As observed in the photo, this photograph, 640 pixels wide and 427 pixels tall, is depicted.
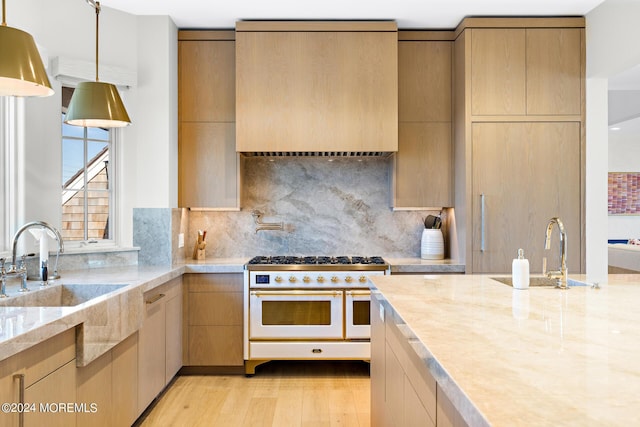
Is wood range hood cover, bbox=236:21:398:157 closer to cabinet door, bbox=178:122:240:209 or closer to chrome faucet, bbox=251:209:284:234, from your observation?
cabinet door, bbox=178:122:240:209

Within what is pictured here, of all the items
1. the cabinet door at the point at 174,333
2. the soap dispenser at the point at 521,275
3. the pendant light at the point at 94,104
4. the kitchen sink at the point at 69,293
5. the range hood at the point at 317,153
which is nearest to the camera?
the soap dispenser at the point at 521,275

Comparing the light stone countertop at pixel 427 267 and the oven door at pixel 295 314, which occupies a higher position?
the light stone countertop at pixel 427 267

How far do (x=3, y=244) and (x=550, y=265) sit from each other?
378 centimetres

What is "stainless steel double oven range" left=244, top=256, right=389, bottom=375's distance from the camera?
12.0ft

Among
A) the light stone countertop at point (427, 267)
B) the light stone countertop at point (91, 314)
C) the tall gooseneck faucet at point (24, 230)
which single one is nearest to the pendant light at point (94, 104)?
the tall gooseneck faucet at point (24, 230)

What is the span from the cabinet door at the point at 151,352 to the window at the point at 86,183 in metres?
0.86

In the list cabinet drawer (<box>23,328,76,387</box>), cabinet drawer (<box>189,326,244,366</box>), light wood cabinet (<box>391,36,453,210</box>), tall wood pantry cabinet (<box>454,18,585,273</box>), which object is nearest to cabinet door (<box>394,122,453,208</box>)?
light wood cabinet (<box>391,36,453,210</box>)

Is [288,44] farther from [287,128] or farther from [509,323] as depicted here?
[509,323]

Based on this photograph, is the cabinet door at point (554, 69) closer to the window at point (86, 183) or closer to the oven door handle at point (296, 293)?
the oven door handle at point (296, 293)

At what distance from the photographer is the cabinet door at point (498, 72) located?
12.1 feet

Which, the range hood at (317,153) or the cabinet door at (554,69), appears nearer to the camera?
the cabinet door at (554,69)

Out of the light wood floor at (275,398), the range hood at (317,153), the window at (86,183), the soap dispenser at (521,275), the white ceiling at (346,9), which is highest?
the white ceiling at (346,9)

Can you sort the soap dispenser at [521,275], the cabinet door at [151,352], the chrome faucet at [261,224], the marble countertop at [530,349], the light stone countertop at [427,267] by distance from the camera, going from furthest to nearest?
the chrome faucet at [261,224], the light stone countertop at [427,267], the cabinet door at [151,352], the soap dispenser at [521,275], the marble countertop at [530,349]

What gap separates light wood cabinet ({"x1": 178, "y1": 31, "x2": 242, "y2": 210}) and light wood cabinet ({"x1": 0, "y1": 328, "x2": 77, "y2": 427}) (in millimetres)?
2056
